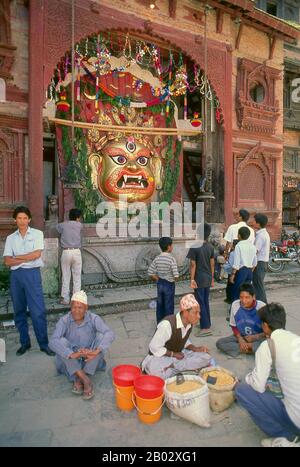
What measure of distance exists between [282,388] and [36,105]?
288 inches

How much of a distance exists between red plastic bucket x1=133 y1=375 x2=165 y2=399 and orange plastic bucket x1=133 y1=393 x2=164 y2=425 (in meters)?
0.06

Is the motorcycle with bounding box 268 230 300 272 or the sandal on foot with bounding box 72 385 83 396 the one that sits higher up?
the motorcycle with bounding box 268 230 300 272

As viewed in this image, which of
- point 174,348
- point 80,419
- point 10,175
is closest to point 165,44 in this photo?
point 10,175

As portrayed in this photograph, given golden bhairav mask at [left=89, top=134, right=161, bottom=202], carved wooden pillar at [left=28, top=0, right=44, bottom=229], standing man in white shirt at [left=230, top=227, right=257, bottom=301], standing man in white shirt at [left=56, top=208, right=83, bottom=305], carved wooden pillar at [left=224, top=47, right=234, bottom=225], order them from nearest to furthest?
standing man in white shirt at [left=230, top=227, right=257, bottom=301] < standing man in white shirt at [left=56, top=208, right=83, bottom=305] < carved wooden pillar at [left=28, top=0, right=44, bottom=229] < golden bhairav mask at [left=89, top=134, right=161, bottom=202] < carved wooden pillar at [left=224, top=47, right=234, bottom=225]

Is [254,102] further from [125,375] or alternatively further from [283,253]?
[125,375]

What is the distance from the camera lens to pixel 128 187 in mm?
10234

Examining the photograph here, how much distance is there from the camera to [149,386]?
349 cm

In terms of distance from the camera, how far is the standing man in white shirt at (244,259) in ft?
20.3

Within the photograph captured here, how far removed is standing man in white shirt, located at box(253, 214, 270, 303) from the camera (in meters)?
6.62

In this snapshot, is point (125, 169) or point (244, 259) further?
point (125, 169)

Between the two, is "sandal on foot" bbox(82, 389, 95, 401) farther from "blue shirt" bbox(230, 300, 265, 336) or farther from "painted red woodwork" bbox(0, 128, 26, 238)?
"painted red woodwork" bbox(0, 128, 26, 238)

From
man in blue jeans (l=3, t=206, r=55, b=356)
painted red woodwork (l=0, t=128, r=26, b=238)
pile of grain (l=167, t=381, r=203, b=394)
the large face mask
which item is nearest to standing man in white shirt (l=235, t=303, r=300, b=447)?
pile of grain (l=167, t=381, r=203, b=394)

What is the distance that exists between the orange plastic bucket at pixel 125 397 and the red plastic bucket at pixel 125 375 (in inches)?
1.4

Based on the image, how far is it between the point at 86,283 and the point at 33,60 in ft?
16.9
